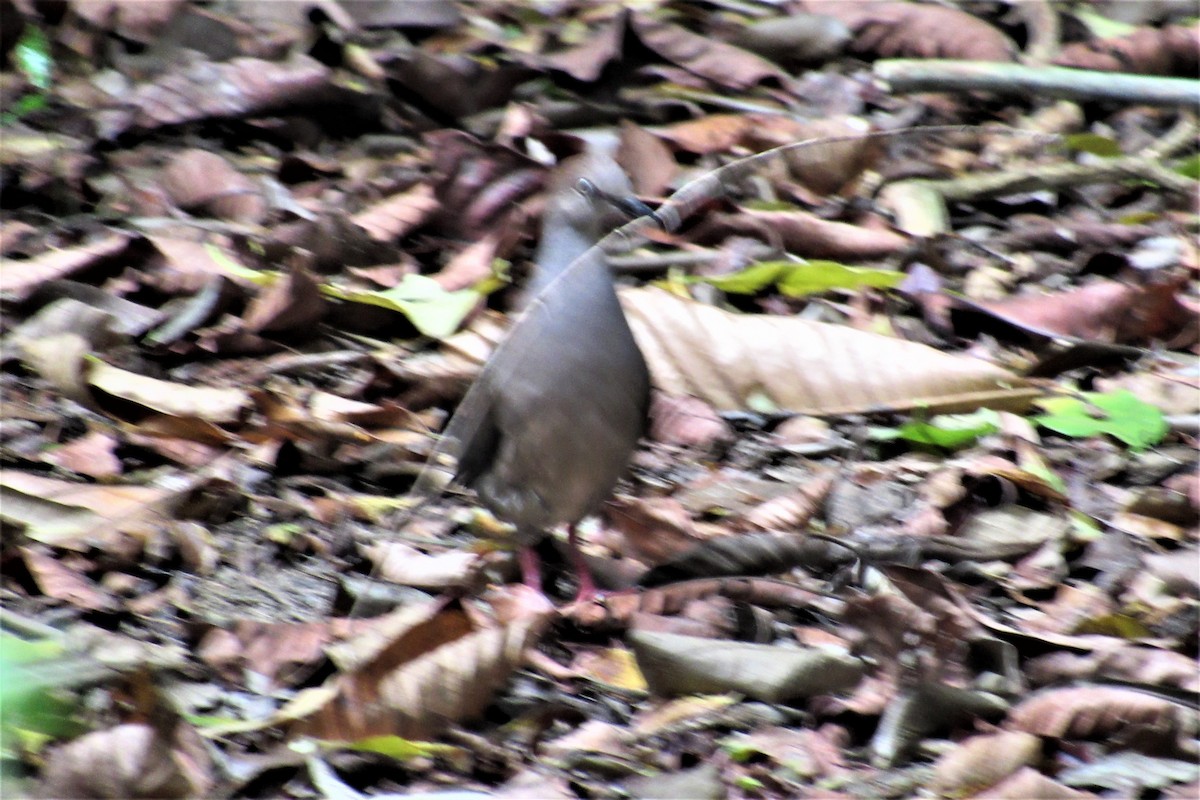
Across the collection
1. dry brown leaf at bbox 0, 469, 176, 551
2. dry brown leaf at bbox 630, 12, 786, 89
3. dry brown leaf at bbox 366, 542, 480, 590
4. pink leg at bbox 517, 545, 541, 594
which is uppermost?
dry brown leaf at bbox 630, 12, 786, 89

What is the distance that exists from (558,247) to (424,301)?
99 cm

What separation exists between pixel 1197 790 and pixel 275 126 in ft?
12.2

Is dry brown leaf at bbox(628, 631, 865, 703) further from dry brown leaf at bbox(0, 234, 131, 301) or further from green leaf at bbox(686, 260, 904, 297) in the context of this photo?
dry brown leaf at bbox(0, 234, 131, 301)

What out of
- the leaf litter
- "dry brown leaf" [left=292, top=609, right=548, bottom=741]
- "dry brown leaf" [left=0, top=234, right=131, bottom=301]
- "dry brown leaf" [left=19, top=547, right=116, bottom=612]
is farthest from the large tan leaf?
"dry brown leaf" [left=19, top=547, right=116, bottom=612]

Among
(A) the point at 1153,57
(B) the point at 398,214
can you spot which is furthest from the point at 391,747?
(A) the point at 1153,57

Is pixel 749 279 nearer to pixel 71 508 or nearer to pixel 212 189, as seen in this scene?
pixel 212 189

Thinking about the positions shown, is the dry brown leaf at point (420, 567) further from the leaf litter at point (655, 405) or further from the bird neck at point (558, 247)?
the bird neck at point (558, 247)

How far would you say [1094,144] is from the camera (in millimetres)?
5355

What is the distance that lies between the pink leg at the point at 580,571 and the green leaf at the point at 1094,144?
308 cm

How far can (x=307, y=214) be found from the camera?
14.8 ft

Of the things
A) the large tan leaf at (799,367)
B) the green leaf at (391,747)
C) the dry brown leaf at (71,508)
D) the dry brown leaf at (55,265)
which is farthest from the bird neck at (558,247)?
the dry brown leaf at (55,265)

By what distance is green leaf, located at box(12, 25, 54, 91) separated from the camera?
16.5ft

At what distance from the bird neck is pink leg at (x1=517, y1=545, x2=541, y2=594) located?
2.01ft

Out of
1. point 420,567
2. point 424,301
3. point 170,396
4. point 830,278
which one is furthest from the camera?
point 830,278
